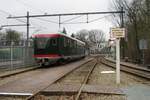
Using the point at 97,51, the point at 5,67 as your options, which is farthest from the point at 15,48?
the point at 97,51

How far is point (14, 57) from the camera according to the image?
76.8 feet

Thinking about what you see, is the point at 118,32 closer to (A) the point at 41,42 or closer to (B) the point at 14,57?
(B) the point at 14,57

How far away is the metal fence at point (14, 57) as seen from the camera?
21720mm

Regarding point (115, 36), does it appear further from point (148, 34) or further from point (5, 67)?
point (148, 34)

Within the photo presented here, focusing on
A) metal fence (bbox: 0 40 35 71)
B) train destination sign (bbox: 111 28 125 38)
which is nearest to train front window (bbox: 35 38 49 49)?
metal fence (bbox: 0 40 35 71)

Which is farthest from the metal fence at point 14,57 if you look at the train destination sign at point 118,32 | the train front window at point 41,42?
the train destination sign at point 118,32

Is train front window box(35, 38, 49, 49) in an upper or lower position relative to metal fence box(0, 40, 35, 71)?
upper

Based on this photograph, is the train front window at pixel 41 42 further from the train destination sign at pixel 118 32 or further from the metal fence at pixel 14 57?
the train destination sign at pixel 118 32

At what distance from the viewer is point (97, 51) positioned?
131750 millimetres

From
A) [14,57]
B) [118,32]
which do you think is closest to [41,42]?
Result: [14,57]

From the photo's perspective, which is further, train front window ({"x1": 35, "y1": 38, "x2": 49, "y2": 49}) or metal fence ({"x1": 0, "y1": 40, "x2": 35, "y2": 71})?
train front window ({"x1": 35, "y1": 38, "x2": 49, "y2": 49})

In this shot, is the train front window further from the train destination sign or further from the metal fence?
the train destination sign

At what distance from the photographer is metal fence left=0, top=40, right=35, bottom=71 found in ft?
71.3

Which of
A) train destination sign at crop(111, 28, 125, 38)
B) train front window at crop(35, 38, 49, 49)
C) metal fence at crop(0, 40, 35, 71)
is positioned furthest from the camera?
train front window at crop(35, 38, 49, 49)
